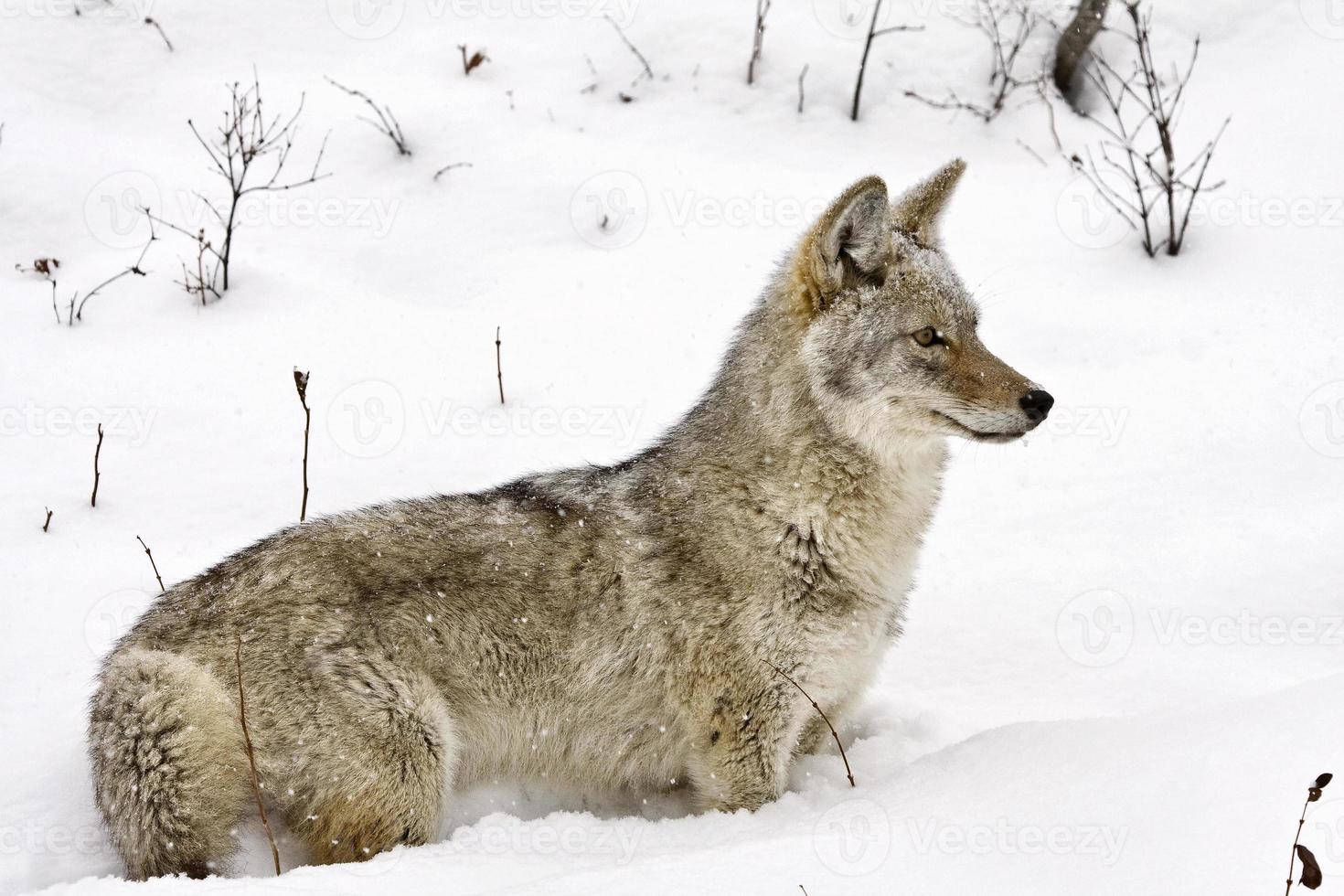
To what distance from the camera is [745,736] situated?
13.4 ft

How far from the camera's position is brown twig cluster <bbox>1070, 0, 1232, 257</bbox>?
300 inches

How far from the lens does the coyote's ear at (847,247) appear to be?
408 cm

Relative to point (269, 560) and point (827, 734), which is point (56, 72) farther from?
point (827, 734)

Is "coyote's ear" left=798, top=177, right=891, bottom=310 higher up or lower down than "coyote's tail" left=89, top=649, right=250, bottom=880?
higher up

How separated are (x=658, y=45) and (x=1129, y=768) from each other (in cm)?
797

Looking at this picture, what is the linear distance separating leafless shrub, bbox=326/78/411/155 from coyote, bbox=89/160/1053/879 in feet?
16.7

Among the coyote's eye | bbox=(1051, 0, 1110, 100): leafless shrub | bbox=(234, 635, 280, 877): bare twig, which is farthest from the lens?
bbox=(1051, 0, 1110, 100): leafless shrub

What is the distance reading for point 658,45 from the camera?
9.74m
